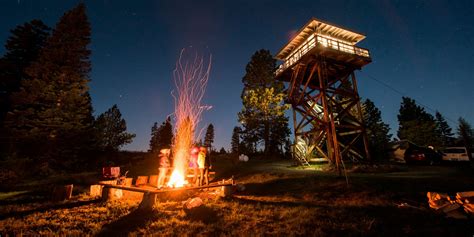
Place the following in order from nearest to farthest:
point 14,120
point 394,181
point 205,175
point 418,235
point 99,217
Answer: point 418,235 → point 99,217 → point 394,181 → point 205,175 → point 14,120

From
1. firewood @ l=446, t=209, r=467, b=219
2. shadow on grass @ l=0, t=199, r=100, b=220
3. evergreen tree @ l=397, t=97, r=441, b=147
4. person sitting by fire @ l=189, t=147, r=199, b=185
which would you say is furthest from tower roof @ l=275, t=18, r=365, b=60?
evergreen tree @ l=397, t=97, r=441, b=147

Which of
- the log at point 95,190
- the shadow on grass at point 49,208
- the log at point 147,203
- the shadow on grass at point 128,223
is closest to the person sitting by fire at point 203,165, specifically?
the log at point 147,203

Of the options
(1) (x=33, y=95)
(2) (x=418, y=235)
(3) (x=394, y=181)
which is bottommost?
(2) (x=418, y=235)

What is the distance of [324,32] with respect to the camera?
16906 mm

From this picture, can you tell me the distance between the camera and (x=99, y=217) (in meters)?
5.86

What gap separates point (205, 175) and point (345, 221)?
605cm

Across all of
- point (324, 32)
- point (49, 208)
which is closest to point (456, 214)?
point (49, 208)

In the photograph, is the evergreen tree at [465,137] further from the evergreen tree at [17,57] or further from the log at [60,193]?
the evergreen tree at [17,57]

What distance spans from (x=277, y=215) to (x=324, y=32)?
16385mm

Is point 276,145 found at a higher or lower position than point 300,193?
higher

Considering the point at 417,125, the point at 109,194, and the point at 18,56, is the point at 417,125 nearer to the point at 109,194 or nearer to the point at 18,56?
the point at 109,194

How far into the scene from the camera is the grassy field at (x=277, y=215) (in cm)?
463

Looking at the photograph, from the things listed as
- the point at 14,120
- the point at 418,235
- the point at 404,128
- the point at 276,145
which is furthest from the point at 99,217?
the point at 404,128

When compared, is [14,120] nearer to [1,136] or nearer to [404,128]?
[1,136]
